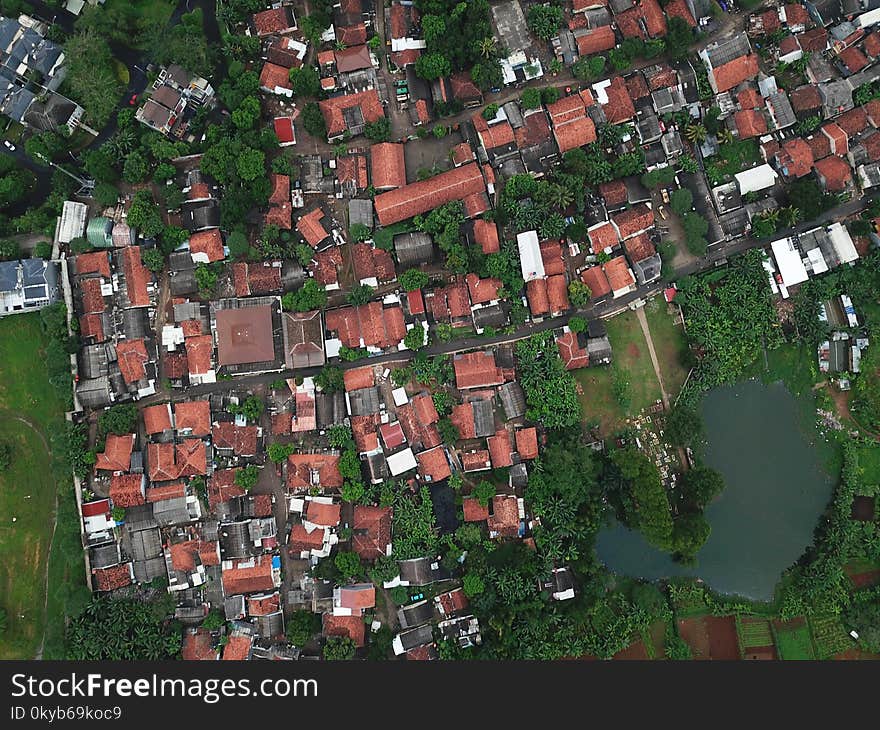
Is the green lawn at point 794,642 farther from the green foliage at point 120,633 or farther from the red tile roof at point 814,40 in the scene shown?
the green foliage at point 120,633

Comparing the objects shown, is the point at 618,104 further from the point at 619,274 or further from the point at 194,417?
the point at 194,417

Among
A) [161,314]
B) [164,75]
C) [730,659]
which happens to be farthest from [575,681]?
[164,75]

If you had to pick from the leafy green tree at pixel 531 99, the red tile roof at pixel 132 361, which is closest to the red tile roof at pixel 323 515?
the red tile roof at pixel 132 361

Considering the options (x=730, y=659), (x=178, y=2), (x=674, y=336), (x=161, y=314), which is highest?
(x=178, y=2)

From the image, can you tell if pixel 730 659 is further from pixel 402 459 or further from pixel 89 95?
pixel 89 95

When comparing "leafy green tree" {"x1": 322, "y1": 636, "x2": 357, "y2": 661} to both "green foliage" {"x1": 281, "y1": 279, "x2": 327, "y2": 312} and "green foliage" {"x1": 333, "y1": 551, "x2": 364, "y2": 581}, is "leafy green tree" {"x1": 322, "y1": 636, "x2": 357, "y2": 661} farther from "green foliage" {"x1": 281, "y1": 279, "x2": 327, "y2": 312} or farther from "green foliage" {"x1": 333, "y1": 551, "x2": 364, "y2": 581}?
"green foliage" {"x1": 281, "y1": 279, "x2": 327, "y2": 312}

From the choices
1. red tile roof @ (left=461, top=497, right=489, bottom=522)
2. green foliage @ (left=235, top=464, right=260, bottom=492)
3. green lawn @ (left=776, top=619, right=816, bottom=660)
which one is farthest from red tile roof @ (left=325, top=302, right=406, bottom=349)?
green lawn @ (left=776, top=619, right=816, bottom=660)
